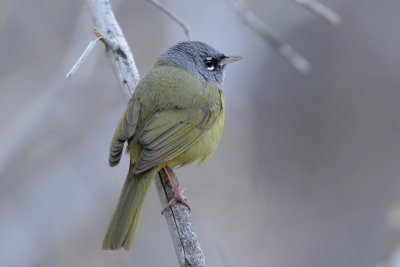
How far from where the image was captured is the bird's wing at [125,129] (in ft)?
16.2

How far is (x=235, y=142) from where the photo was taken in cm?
686

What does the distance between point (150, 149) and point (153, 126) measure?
24 cm

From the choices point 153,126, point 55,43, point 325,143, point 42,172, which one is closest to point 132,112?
point 153,126

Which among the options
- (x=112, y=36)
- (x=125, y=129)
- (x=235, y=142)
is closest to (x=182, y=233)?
(x=125, y=129)

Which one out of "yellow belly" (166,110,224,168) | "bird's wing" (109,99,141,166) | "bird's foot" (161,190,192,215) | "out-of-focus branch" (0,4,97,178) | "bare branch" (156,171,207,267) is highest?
"out-of-focus branch" (0,4,97,178)

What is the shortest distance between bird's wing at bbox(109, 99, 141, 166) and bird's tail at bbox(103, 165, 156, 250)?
0.16 m

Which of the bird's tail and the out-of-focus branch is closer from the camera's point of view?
the bird's tail

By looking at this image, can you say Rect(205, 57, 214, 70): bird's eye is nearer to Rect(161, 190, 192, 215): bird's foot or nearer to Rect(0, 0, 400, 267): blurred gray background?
Rect(0, 0, 400, 267): blurred gray background

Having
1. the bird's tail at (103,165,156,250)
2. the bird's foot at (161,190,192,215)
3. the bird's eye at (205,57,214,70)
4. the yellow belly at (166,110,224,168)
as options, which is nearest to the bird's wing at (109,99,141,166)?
the bird's tail at (103,165,156,250)

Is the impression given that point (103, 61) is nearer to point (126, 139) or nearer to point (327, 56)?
point (126, 139)

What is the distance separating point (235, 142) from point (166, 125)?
6.04 feet

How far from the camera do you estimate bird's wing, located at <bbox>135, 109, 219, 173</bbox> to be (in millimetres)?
4844

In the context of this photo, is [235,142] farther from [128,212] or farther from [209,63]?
[128,212]

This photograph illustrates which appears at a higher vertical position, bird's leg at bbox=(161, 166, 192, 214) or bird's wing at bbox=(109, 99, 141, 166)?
bird's wing at bbox=(109, 99, 141, 166)
